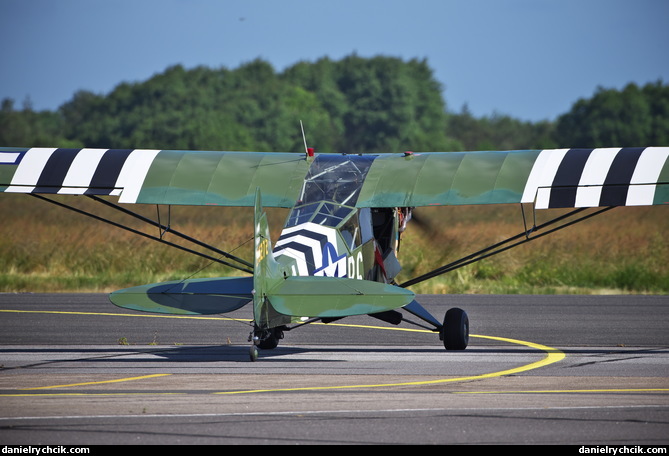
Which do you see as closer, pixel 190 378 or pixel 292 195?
pixel 190 378

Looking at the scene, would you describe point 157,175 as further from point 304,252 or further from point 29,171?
point 304,252

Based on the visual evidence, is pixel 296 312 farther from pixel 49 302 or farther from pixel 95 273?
pixel 95 273

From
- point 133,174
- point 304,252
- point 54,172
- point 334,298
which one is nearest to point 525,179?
point 304,252

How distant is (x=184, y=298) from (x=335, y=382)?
78.2 inches

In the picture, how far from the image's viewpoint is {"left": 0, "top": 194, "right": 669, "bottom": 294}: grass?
23.5 meters

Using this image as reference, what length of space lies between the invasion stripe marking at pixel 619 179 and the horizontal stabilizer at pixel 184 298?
4734 mm

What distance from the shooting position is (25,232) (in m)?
27.0

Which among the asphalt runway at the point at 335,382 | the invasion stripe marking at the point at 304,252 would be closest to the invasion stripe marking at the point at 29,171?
the asphalt runway at the point at 335,382

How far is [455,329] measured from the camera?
13.0 metres

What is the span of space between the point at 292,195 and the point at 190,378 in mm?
4280

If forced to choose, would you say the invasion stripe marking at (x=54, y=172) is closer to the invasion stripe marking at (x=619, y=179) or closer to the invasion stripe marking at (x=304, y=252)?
the invasion stripe marking at (x=304, y=252)

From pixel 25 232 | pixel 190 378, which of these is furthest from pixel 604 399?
pixel 25 232

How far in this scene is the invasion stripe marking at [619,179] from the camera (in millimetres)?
12820

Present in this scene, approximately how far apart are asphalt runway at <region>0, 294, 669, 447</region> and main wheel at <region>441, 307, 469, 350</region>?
0.19 m
